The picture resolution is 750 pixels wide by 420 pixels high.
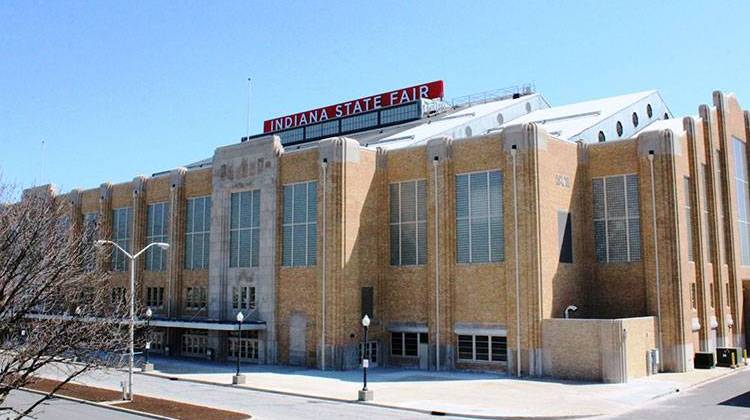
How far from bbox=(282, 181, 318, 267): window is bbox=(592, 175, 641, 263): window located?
17.9 metres

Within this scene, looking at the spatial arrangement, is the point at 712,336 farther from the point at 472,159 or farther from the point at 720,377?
the point at 472,159

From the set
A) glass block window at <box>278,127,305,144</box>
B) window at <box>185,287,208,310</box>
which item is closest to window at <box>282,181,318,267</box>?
window at <box>185,287,208,310</box>

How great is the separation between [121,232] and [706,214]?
46672 mm

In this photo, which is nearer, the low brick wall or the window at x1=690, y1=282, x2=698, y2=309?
the low brick wall

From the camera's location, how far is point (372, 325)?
45844 mm

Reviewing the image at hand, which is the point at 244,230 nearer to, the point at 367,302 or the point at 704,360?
the point at 367,302

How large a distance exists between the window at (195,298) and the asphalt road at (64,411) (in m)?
20.7

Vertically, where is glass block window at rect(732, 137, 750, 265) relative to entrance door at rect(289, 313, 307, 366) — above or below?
above

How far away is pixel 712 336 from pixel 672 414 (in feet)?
69.0

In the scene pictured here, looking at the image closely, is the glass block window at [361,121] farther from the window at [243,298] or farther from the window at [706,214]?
the window at [706,214]

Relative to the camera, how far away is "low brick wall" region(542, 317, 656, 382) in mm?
37156

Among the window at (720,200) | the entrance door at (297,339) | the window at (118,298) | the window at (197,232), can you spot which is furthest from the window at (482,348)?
the window at (197,232)

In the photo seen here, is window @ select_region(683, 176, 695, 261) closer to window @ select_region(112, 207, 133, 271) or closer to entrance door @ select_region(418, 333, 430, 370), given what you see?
entrance door @ select_region(418, 333, 430, 370)

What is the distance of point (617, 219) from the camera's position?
A: 4462 centimetres
